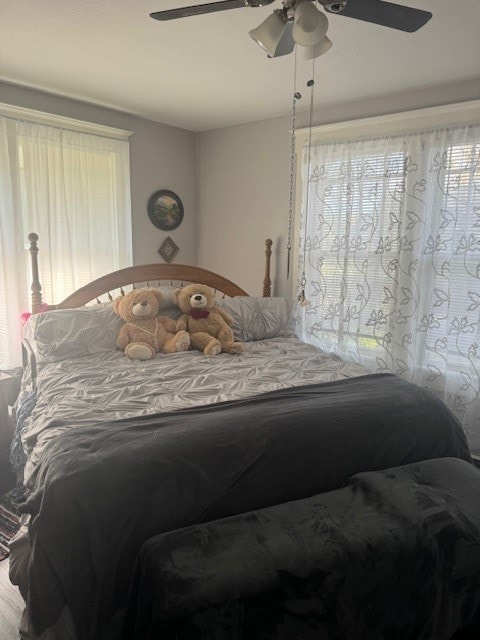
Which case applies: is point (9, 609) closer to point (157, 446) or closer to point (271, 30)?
point (157, 446)

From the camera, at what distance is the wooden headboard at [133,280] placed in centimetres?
290

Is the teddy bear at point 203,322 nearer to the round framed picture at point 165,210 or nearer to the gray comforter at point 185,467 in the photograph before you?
the gray comforter at point 185,467

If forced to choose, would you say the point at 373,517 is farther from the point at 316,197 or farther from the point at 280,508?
the point at 316,197

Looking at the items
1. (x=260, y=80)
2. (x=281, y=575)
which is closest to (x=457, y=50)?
(x=260, y=80)

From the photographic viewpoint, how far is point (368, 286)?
334 centimetres

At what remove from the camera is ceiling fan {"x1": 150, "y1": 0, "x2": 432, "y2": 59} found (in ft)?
4.68

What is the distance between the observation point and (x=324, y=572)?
4.07 feet

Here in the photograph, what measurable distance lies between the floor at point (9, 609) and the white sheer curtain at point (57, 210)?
1627mm

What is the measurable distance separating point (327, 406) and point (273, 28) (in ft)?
4.59

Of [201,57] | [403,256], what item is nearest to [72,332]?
[201,57]

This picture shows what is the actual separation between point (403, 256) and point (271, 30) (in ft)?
6.65

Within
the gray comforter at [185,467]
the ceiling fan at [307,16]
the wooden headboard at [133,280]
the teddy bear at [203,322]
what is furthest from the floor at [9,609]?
the ceiling fan at [307,16]

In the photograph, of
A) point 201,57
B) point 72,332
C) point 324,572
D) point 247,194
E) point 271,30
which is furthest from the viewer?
point 247,194

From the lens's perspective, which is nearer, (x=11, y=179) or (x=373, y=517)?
(x=373, y=517)
